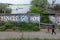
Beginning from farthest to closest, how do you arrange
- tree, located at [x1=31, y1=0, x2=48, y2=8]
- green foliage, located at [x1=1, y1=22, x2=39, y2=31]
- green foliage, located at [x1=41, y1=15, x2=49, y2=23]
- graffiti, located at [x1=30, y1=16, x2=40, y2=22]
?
tree, located at [x1=31, y1=0, x2=48, y2=8], green foliage, located at [x1=41, y1=15, x2=49, y2=23], graffiti, located at [x1=30, y1=16, x2=40, y2=22], green foliage, located at [x1=1, y1=22, x2=39, y2=31]

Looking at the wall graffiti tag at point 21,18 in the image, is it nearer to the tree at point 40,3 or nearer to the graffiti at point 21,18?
the graffiti at point 21,18

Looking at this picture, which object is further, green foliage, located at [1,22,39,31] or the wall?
the wall

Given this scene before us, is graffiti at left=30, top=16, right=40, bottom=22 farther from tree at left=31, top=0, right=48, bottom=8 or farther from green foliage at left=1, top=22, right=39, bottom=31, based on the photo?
tree at left=31, top=0, right=48, bottom=8

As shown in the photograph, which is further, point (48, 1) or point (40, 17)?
point (48, 1)

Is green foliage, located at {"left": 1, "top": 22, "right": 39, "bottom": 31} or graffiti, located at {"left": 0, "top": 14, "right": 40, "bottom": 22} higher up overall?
graffiti, located at {"left": 0, "top": 14, "right": 40, "bottom": 22}

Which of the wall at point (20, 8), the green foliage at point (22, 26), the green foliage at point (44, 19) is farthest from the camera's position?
the wall at point (20, 8)

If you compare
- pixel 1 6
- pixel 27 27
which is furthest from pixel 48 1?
pixel 27 27

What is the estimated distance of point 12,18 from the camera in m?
25.7

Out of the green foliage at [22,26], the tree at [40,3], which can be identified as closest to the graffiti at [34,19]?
the green foliage at [22,26]

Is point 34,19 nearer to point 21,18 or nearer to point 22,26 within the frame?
point 21,18

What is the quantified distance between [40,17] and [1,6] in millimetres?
10768

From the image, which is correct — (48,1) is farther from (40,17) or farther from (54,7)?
(40,17)

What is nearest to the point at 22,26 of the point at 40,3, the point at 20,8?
the point at 40,3

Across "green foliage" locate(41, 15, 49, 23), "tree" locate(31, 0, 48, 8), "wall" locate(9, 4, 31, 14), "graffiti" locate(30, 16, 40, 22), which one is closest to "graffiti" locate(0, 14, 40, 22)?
"graffiti" locate(30, 16, 40, 22)
